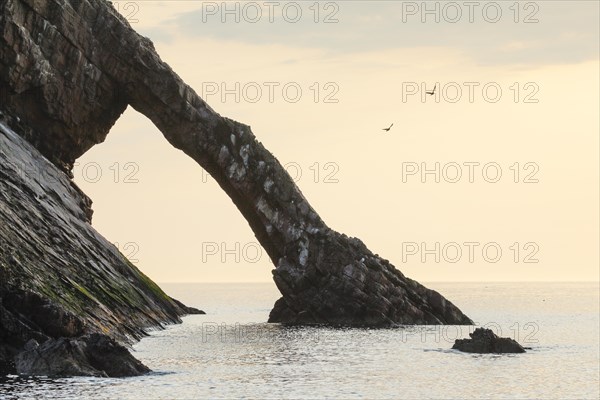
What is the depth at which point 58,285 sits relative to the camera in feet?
245

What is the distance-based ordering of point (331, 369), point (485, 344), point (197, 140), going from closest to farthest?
point (331, 369) < point (485, 344) < point (197, 140)

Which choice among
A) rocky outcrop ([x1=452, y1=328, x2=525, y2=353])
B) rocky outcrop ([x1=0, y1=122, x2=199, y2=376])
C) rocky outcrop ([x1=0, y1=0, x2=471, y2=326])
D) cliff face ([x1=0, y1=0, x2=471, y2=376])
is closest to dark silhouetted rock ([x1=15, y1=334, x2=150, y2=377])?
rocky outcrop ([x1=0, y1=122, x2=199, y2=376])

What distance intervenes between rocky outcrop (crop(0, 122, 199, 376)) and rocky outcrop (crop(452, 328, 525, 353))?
89.7 ft

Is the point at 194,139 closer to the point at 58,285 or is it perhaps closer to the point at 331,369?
the point at 58,285

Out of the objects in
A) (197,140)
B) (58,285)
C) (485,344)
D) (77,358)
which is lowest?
(77,358)

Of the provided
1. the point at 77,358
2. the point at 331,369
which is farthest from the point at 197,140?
the point at 77,358

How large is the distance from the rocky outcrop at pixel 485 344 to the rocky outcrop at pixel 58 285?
27.3 meters

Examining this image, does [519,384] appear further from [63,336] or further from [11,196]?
[11,196]

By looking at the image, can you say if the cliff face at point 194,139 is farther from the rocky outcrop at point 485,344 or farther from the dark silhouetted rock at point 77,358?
A: the dark silhouetted rock at point 77,358

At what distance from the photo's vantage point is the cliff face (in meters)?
109

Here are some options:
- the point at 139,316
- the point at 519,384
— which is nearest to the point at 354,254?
the point at 139,316

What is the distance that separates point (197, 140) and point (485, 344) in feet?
148

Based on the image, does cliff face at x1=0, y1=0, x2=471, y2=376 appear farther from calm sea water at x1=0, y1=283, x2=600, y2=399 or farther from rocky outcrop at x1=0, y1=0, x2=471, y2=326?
calm sea water at x1=0, y1=283, x2=600, y2=399

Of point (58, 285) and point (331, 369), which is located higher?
point (58, 285)
